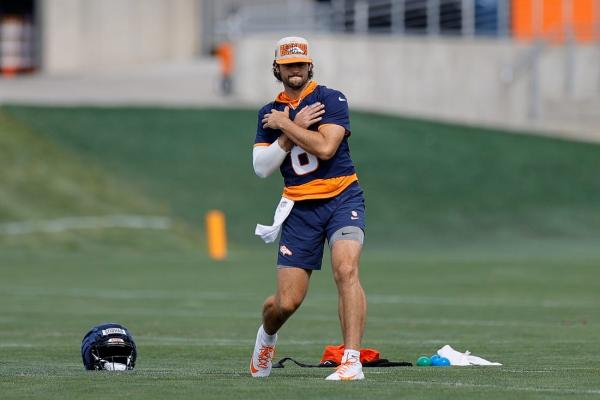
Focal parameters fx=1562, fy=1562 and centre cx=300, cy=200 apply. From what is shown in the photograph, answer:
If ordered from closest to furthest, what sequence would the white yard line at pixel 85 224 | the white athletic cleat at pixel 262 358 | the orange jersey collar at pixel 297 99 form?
the orange jersey collar at pixel 297 99 < the white athletic cleat at pixel 262 358 < the white yard line at pixel 85 224

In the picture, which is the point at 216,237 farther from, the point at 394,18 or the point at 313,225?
the point at 313,225

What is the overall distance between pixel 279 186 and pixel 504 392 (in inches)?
1051

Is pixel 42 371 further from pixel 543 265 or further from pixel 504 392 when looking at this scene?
pixel 543 265

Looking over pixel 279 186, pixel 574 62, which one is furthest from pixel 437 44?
pixel 279 186

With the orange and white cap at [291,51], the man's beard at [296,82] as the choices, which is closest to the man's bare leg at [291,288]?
the man's beard at [296,82]

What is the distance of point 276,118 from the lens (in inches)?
414

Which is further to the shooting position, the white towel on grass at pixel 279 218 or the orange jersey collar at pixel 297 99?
the orange jersey collar at pixel 297 99

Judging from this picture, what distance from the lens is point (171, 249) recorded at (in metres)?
31.0

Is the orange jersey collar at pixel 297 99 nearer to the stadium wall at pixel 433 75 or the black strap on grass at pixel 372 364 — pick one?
the black strap on grass at pixel 372 364

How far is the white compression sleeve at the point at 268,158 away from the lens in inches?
416

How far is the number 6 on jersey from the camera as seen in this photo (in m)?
10.6

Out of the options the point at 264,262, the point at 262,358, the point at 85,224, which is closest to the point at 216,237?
the point at 264,262

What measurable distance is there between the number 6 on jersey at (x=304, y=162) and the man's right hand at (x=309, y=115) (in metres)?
0.20

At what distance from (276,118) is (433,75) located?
33.9 metres
